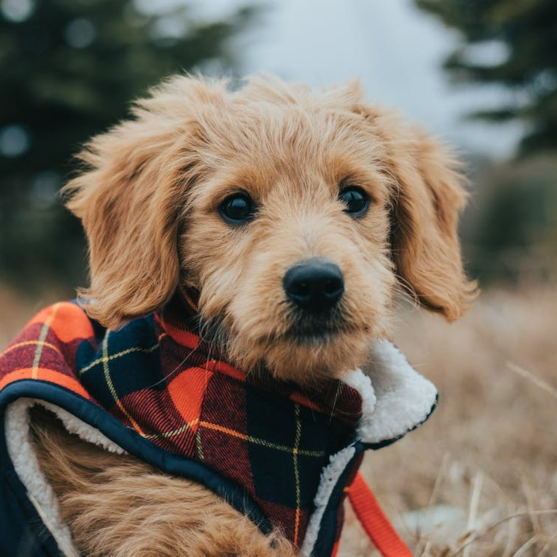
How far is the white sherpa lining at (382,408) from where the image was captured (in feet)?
6.47

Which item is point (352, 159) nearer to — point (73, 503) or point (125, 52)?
point (73, 503)

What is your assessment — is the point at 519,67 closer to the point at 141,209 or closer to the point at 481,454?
the point at 481,454

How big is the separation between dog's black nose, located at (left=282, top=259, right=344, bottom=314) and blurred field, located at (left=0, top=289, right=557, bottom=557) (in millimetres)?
589

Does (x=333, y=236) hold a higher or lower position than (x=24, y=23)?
lower

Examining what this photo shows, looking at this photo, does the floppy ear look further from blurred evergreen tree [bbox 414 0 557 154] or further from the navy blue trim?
blurred evergreen tree [bbox 414 0 557 154]

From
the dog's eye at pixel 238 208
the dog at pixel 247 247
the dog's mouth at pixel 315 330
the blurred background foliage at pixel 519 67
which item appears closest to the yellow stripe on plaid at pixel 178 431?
the dog at pixel 247 247

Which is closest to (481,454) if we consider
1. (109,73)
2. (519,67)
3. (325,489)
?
(325,489)

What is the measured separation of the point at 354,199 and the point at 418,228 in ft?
1.11

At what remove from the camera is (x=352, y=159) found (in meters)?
2.27

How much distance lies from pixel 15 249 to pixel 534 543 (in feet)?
34.0

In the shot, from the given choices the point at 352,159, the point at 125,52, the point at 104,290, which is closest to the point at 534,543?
the point at 352,159

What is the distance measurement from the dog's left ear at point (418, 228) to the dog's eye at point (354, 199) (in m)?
0.19

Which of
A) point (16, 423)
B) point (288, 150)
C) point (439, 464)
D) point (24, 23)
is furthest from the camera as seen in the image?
point (24, 23)

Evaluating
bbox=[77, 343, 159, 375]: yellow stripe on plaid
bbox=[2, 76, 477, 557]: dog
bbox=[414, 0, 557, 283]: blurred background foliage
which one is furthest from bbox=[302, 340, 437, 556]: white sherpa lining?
bbox=[414, 0, 557, 283]: blurred background foliage
